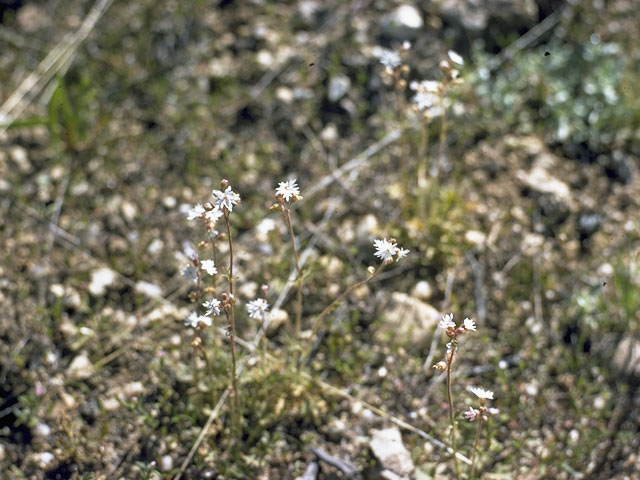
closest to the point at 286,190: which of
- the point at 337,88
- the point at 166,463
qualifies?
the point at 166,463

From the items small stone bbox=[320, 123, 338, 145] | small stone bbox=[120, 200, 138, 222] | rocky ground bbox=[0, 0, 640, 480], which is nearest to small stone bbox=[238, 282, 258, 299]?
rocky ground bbox=[0, 0, 640, 480]

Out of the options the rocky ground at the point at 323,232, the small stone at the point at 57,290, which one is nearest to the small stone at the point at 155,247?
the rocky ground at the point at 323,232

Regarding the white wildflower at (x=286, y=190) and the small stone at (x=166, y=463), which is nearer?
the white wildflower at (x=286, y=190)

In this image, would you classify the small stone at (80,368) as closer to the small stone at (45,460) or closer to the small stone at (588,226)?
the small stone at (45,460)

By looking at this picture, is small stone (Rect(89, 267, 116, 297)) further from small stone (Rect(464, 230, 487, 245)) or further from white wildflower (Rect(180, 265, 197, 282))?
small stone (Rect(464, 230, 487, 245))

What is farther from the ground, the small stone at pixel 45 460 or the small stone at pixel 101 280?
the small stone at pixel 101 280

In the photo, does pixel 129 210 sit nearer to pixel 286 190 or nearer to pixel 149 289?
pixel 149 289

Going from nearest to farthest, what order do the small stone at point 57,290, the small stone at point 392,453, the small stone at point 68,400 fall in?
the small stone at point 392,453 → the small stone at point 68,400 → the small stone at point 57,290
